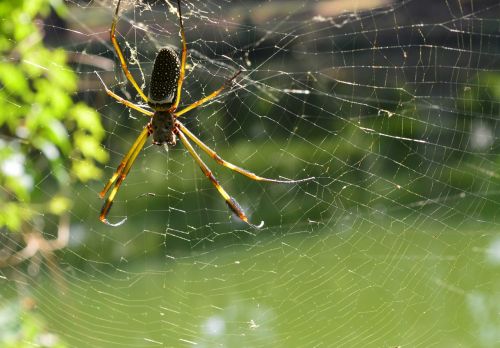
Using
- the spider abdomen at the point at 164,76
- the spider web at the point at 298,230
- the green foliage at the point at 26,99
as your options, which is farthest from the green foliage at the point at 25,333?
the spider web at the point at 298,230


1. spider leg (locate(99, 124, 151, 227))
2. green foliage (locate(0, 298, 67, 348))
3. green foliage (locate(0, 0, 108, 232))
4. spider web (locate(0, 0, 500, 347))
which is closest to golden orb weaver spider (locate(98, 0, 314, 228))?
spider leg (locate(99, 124, 151, 227))

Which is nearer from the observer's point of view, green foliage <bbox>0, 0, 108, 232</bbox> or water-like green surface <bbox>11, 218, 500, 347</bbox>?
green foliage <bbox>0, 0, 108, 232</bbox>

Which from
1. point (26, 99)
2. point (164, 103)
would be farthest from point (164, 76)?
point (26, 99)

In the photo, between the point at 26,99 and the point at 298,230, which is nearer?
the point at 26,99

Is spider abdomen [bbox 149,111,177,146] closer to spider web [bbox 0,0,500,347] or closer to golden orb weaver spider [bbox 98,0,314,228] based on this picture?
golden orb weaver spider [bbox 98,0,314,228]

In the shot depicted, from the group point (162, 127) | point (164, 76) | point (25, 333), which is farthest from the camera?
point (162, 127)

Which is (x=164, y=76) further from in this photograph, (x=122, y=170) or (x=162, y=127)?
(x=122, y=170)
